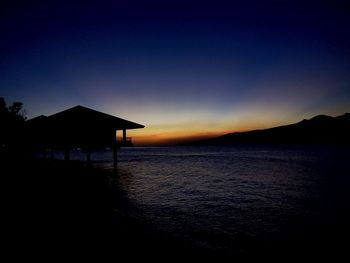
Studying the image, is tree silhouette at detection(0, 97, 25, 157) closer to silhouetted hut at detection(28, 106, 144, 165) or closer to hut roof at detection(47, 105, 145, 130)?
silhouetted hut at detection(28, 106, 144, 165)

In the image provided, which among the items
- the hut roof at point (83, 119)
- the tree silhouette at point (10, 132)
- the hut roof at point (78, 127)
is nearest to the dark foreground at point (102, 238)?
the hut roof at point (83, 119)

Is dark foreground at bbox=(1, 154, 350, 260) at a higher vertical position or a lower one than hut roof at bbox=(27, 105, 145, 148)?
lower

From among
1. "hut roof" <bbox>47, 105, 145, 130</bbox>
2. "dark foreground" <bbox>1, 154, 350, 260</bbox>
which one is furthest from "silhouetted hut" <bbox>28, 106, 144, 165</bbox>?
"dark foreground" <bbox>1, 154, 350, 260</bbox>

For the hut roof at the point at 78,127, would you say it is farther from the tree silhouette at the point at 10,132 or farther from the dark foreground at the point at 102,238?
the dark foreground at the point at 102,238

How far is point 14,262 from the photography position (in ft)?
13.2

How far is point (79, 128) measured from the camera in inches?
708

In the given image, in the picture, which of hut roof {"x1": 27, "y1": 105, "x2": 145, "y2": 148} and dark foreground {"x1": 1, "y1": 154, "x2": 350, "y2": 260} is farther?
hut roof {"x1": 27, "y1": 105, "x2": 145, "y2": 148}

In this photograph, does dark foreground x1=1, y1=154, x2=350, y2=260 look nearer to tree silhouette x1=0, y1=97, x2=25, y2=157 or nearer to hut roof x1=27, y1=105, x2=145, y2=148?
hut roof x1=27, y1=105, x2=145, y2=148

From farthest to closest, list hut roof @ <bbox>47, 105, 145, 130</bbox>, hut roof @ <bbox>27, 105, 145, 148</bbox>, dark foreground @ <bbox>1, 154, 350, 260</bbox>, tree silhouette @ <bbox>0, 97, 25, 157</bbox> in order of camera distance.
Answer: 1. tree silhouette @ <bbox>0, 97, 25, 157</bbox>
2. hut roof @ <bbox>27, 105, 145, 148</bbox>
3. hut roof @ <bbox>47, 105, 145, 130</bbox>
4. dark foreground @ <bbox>1, 154, 350, 260</bbox>

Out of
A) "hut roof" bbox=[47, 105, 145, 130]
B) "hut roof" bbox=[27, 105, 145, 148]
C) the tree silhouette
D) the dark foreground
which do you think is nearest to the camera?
A: the dark foreground

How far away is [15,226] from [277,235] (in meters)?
8.44

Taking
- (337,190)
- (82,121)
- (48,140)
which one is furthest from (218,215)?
(48,140)

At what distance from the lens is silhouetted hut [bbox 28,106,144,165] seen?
675 inches

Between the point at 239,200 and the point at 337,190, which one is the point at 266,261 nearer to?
the point at 239,200
